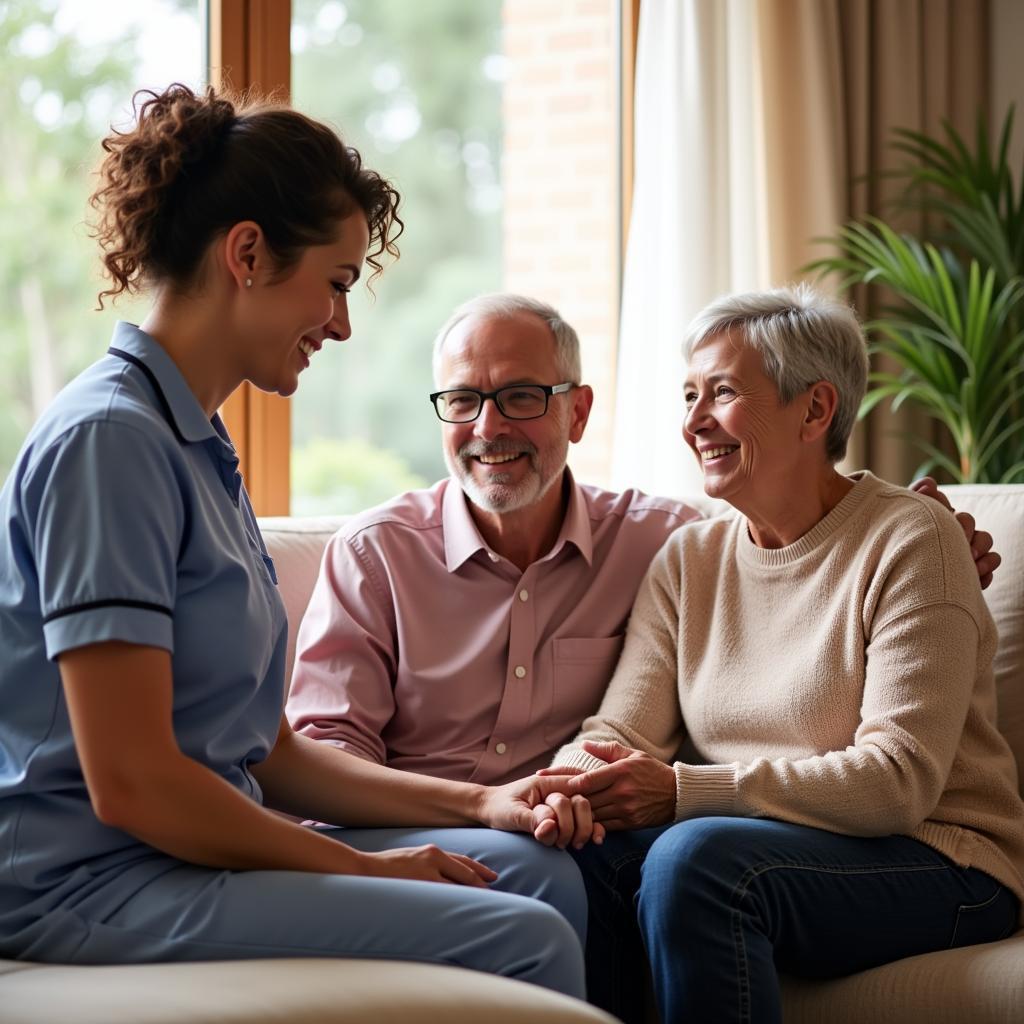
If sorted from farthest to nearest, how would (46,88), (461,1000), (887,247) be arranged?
1. (887,247)
2. (46,88)
3. (461,1000)

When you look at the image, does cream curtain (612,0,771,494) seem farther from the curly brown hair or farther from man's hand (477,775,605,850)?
the curly brown hair

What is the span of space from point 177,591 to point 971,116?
3.34 m

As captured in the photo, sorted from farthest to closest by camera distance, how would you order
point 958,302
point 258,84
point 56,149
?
point 958,302, point 258,84, point 56,149

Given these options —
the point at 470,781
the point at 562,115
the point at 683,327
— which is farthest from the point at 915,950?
the point at 562,115

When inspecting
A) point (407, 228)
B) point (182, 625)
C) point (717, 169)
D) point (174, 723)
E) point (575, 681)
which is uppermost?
point (717, 169)

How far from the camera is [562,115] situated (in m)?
3.95

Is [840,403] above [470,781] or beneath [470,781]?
above

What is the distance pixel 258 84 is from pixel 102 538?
6.49 ft

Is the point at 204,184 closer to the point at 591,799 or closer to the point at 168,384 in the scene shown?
the point at 168,384

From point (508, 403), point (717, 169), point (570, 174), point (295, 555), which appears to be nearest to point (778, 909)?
point (508, 403)

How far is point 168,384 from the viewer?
1445 millimetres

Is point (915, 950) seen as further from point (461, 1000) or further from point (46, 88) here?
point (46, 88)

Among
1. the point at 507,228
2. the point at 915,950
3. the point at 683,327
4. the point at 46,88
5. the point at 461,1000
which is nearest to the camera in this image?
the point at 461,1000

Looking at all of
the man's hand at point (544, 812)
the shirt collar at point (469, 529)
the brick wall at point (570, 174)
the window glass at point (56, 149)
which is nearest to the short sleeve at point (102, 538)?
the man's hand at point (544, 812)
